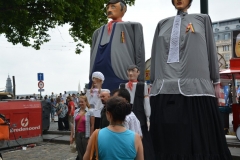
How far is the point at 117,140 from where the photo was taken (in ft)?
8.37

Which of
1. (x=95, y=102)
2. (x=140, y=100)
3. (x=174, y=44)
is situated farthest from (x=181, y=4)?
Answer: (x=95, y=102)

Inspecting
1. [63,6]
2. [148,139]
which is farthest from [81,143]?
[63,6]

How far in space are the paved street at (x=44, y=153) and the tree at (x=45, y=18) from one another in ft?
14.7

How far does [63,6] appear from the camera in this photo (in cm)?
1155

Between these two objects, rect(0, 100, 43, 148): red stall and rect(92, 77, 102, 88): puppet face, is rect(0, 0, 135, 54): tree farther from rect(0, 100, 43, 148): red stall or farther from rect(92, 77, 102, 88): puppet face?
rect(92, 77, 102, 88): puppet face

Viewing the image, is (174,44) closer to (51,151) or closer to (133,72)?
(133,72)

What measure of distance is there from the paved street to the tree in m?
4.48

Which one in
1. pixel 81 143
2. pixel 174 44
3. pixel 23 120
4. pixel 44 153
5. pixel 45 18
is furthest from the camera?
pixel 45 18

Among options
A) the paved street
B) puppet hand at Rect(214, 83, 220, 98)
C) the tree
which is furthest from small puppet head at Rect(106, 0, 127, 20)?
the tree

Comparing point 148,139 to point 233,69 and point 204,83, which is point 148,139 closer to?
point 204,83

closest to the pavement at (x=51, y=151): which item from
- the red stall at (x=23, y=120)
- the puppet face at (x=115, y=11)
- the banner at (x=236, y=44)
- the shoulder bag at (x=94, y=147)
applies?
the red stall at (x=23, y=120)

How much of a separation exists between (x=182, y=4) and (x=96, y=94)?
5.45 feet

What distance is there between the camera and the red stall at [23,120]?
31.0ft

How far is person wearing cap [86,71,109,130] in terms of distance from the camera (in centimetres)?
479
